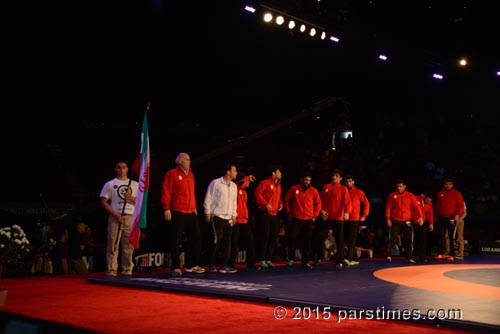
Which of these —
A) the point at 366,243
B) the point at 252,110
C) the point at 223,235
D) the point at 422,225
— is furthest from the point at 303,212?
the point at 252,110

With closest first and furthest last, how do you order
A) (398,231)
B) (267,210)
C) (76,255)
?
(76,255) < (267,210) < (398,231)

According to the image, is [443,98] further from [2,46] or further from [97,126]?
[2,46]

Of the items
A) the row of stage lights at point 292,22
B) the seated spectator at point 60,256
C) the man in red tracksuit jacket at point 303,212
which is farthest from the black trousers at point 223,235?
the row of stage lights at point 292,22

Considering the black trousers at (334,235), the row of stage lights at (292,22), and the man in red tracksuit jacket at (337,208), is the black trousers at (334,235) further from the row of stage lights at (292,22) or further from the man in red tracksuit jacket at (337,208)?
the row of stage lights at (292,22)

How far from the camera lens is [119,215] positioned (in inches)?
436

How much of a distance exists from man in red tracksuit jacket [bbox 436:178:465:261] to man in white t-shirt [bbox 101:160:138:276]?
9.05 meters

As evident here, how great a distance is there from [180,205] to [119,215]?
3.48 ft

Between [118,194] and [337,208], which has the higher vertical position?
[118,194]

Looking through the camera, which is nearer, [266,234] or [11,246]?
[11,246]

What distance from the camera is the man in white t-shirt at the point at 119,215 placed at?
11.1 m

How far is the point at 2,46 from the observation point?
21266mm

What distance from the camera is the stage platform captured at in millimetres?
6656

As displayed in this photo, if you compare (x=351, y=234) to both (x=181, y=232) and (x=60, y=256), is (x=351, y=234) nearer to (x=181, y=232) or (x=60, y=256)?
(x=181, y=232)

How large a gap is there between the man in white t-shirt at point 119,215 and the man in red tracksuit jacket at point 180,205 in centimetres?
67
